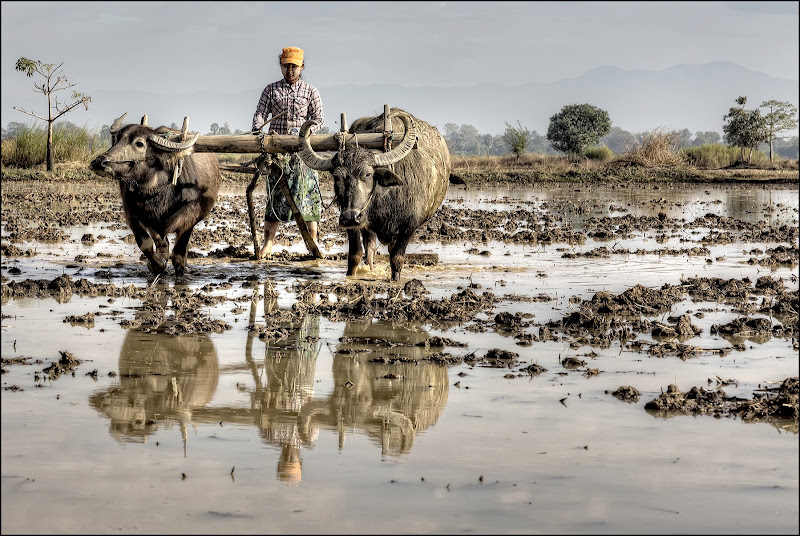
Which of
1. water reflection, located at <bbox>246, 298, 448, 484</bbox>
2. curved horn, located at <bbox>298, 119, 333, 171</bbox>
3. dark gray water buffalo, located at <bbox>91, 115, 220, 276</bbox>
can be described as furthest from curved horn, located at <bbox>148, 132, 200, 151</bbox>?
water reflection, located at <bbox>246, 298, 448, 484</bbox>

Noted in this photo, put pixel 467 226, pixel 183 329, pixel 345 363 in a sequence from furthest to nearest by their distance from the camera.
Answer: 1. pixel 467 226
2. pixel 183 329
3. pixel 345 363

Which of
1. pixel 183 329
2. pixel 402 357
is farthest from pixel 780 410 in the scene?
pixel 183 329

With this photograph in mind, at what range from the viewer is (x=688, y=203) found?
20.0m

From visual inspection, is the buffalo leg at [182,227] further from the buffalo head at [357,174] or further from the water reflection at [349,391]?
the water reflection at [349,391]

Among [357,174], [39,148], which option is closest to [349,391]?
[357,174]

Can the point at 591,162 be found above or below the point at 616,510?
above

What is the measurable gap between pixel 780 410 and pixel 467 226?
9341 mm

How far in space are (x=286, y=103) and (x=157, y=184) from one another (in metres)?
1.70

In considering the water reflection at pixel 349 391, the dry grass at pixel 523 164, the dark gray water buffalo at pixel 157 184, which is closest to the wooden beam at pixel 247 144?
the dark gray water buffalo at pixel 157 184

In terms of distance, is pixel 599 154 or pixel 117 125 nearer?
pixel 117 125

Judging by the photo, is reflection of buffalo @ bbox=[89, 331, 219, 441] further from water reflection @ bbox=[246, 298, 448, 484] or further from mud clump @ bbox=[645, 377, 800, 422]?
mud clump @ bbox=[645, 377, 800, 422]

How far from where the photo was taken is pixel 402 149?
761 cm

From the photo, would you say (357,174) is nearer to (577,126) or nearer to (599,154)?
(599,154)

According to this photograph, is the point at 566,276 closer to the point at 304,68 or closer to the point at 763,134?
the point at 304,68
